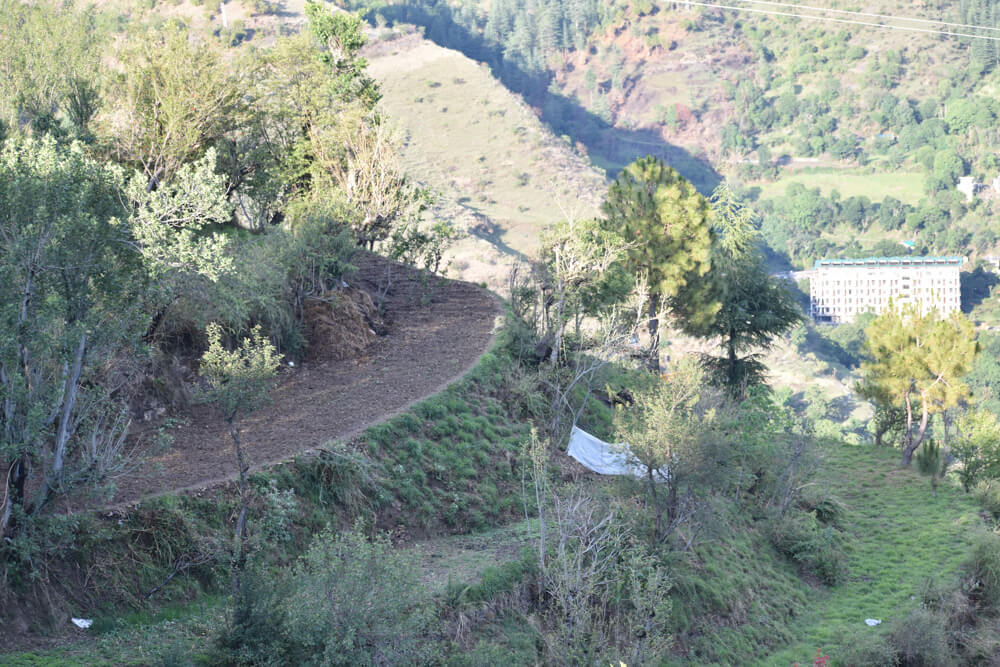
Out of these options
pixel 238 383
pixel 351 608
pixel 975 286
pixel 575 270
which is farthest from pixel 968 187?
pixel 351 608

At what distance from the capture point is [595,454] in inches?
866

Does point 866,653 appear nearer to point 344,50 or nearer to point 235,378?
point 235,378

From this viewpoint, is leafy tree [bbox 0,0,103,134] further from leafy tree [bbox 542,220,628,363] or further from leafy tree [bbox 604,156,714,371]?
leafy tree [bbox 604,156,714,371]

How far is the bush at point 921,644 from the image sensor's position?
761 inches

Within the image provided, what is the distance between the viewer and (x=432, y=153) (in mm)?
114375

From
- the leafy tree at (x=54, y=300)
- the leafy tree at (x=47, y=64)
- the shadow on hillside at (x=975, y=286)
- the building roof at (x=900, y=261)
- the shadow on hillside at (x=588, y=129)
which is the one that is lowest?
the shadow on hillside at (x=975, y=286)

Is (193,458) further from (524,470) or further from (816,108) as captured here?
(816,108)

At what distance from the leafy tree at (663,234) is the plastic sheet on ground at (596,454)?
28.7 feet

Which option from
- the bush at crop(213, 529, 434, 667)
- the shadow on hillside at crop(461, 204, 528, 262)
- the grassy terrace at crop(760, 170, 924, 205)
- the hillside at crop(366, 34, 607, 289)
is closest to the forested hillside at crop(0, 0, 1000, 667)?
the bush at crop(213, 529, 434, 667)

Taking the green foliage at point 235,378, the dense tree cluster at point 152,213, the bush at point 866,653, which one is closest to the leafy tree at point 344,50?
the dense tree cluster at point 152,213

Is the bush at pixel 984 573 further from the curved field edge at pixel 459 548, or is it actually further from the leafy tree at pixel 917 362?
the leafy tree at pixel 917 362

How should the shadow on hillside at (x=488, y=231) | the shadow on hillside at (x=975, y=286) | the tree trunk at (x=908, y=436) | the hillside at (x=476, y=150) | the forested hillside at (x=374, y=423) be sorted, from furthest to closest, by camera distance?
the shadow on hillside at (x=975, y=286)
the hillside at (x=476, y=150)
the shadow on hillside at (x=488, y=231)
the tree trunk at (x=908, y=436)
the forested hillside at (x=374, y=423)

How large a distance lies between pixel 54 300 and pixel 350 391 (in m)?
8.99

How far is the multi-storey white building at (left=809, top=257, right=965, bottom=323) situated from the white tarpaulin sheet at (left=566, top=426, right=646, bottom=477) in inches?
4462
